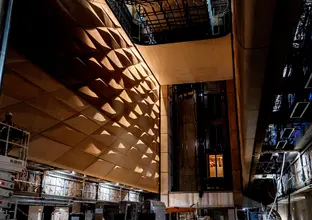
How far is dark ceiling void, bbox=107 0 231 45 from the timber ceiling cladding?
1.40 metres

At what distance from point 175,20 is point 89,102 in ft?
32.6

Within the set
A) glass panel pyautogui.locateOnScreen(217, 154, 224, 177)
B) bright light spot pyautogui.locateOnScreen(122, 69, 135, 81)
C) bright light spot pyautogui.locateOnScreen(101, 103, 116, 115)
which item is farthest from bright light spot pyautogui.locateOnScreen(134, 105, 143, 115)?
glass panel pyautogui.locateOnScreen(217, 154, 224, 177)

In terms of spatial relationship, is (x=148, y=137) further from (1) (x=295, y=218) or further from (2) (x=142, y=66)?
(1) (x=295, y=218)

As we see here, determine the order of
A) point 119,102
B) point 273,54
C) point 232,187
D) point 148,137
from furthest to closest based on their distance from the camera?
point 232,187 < point 148,137 < point 119,102 < point 273,54

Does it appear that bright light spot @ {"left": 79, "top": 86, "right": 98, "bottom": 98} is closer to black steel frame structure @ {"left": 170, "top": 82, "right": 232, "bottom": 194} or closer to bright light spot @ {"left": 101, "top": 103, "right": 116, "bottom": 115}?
bright light spot @ {"left": 101, "top": 103, "right": 116, "bottom": 115}

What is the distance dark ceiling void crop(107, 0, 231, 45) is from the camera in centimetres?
1830

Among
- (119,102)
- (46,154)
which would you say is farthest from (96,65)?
(46,154)

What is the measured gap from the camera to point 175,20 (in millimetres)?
19984

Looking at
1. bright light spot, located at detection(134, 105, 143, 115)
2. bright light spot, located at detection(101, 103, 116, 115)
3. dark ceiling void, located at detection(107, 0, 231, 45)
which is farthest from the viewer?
bright light spot, located at detection(134, 105, 143, 115)

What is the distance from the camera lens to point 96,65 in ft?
43.3

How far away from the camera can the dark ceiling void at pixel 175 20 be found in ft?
60.0

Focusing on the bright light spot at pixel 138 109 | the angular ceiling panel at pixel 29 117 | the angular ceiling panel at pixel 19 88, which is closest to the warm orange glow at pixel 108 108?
the bright light spot at pixel 138 109

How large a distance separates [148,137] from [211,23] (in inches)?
332

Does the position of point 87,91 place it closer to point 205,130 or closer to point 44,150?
point 44,150
